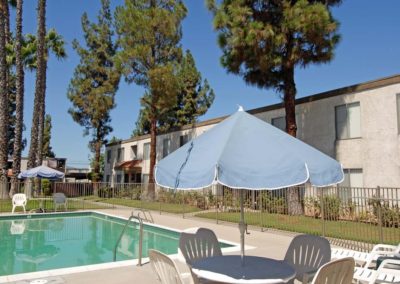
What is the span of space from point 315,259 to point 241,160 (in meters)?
2.45

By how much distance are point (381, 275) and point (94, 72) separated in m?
35.8

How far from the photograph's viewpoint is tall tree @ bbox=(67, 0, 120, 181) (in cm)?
3653

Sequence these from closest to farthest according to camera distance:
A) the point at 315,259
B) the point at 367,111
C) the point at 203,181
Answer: the point at 203,181 → the point at 315,259 → the point at 367,111

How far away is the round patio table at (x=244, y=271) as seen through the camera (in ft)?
13.3

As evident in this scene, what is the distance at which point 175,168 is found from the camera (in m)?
4.35

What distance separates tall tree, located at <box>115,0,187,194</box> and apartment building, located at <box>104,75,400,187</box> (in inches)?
343

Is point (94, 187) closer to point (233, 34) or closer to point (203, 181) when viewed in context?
point (233, 34)

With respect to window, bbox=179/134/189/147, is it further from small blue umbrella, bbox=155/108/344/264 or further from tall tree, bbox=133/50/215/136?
small blue umbrella, bbox=155/108/344/264

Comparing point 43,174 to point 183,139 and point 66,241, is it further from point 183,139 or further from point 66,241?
point 183,139

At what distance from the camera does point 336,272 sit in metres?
3.78

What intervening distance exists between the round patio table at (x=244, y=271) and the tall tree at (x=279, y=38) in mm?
11847

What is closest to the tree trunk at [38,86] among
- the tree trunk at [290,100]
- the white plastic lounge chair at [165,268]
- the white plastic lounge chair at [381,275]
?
the tree trunk at [290,100]

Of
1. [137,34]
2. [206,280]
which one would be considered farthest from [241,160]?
[137,34]

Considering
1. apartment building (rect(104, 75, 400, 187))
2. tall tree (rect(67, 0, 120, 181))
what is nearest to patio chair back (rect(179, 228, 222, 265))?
apartment building (rect(104, 75, 400, 187))
